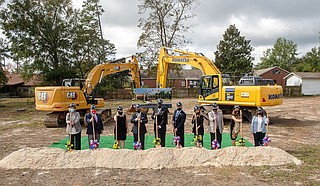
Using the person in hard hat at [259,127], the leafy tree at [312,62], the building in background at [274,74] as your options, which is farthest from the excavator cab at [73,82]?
the leafy tree at [312,62]

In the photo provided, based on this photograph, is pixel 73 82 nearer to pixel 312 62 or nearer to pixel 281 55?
pixel 312 62

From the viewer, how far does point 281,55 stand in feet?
268

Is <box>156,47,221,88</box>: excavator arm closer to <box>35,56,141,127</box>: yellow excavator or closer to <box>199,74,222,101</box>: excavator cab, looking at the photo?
<box>199,74,222,101</box>: excavator cab

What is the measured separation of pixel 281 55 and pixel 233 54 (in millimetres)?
47715

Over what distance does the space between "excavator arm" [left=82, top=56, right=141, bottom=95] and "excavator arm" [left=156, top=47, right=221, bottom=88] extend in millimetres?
1682

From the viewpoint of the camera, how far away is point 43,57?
31.2 metres

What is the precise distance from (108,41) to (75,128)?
30767 mm

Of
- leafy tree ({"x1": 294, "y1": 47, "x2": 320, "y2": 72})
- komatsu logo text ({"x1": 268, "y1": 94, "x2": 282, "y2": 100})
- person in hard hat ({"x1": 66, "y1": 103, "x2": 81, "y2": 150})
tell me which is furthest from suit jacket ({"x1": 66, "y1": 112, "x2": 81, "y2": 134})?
leafy tree ({"x1": 294, "y1": 47, "x2": 320, "y2": 72})

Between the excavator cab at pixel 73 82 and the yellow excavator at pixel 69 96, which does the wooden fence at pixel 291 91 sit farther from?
the excavator cab at pixel 73 82

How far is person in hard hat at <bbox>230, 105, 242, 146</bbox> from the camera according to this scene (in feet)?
29.7

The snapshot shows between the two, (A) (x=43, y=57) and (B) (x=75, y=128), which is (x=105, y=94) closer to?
(A) (x=43, y=57)

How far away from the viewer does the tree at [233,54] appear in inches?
1569

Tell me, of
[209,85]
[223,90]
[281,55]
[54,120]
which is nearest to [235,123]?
[223,90]

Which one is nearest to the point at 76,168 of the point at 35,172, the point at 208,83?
the point at 35,172
